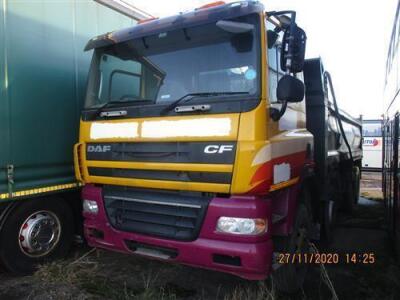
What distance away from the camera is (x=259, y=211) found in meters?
3.17

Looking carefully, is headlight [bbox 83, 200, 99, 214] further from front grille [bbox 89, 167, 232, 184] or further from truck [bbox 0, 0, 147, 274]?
truck [bbox 0, 0, 147, 274]

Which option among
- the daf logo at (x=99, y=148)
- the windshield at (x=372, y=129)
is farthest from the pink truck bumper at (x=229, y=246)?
the windshield at (x=372, y=129)

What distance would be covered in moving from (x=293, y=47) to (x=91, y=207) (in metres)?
2.44

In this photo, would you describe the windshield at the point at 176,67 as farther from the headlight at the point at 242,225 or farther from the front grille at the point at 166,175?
the headlight at the point at 242,225

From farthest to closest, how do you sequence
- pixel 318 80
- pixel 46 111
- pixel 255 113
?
pixel 318 80 → pixel 46 111 → pixel 255 113

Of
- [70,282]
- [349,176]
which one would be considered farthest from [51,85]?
[349,176]

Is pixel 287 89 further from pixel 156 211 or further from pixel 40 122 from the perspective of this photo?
pixel 40 122

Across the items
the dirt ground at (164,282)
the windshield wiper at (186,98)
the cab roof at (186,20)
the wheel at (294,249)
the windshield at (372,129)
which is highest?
the cab roof at (186,20)

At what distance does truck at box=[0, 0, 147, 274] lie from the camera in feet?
13.1

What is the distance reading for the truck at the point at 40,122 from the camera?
13.1 ft

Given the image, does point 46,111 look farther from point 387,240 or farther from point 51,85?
point 387,240

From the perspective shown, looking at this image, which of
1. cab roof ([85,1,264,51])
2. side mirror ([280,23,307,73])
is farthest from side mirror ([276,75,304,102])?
cab roof ([85,1,264,51])

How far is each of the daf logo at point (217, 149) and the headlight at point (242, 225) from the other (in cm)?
54

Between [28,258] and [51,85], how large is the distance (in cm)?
190
